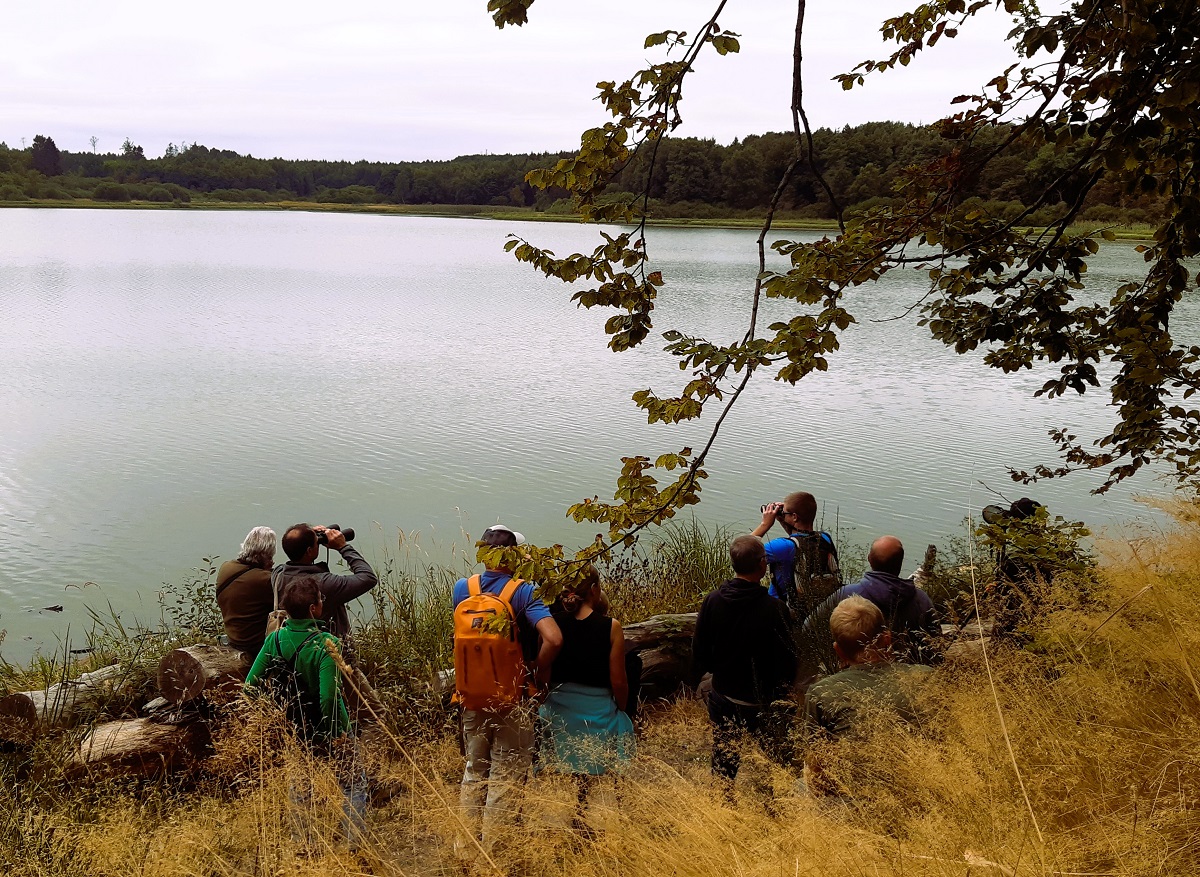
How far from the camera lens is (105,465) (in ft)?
39.4

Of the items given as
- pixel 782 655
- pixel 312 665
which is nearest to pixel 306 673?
pixel 312 665

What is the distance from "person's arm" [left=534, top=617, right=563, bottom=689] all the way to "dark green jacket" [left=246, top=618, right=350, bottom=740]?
92 cm

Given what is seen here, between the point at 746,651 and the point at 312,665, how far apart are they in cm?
197

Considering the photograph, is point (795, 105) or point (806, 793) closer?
point (795, 105)

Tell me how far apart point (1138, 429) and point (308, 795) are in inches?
162

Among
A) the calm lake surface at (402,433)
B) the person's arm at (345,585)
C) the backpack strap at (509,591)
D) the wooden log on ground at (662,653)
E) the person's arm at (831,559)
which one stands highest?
the backpack strap at (509,591)

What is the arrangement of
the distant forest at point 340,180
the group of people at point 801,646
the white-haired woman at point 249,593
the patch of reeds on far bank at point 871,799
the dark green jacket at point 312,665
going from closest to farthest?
the patch of reeds on far bank at point 871,799 < the group of people at point 801,646 < the dark green jacket at point 312,665 < the white-haired woman at point 249,593 < the distant forest at point 340,180

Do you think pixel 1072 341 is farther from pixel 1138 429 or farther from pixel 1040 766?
pixel 1040 766

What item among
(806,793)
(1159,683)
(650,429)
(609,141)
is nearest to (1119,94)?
(609,141)

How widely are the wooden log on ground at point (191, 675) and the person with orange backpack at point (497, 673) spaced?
1360 mm

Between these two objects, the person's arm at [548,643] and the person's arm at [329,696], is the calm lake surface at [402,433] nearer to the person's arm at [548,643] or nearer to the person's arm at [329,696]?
the person's arm at [329,696]

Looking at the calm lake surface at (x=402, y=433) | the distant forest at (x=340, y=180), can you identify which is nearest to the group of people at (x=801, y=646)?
the calm lake surface at (x=402, y=433)

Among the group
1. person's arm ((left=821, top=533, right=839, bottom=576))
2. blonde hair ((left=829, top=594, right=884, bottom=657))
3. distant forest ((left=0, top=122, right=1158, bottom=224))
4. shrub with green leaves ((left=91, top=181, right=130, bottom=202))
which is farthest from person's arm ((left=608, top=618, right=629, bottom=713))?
shrub with green leaves ((left=91, top=181, right=130, bottom=202))

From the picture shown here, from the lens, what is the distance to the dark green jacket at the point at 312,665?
403 centimetres
